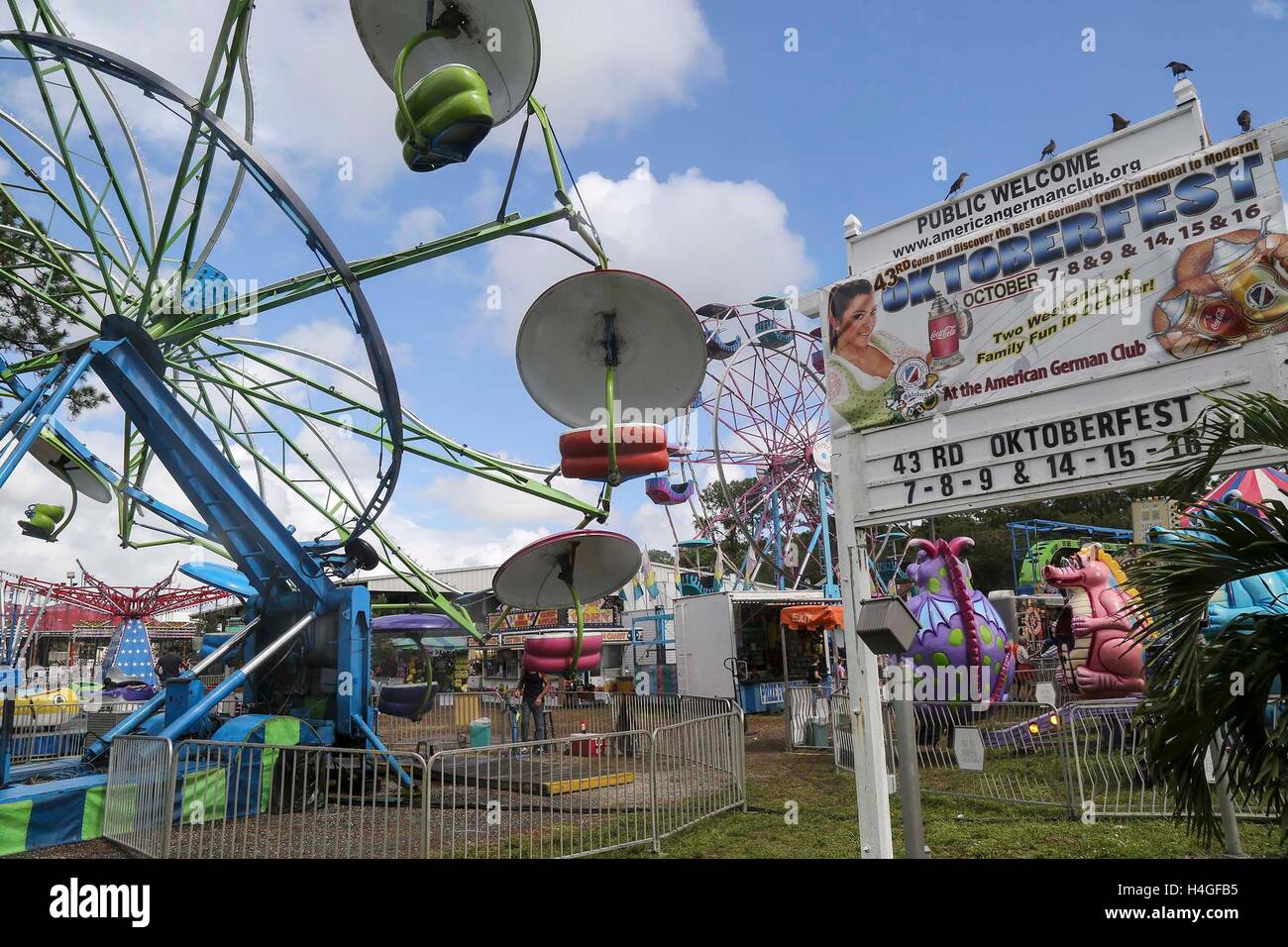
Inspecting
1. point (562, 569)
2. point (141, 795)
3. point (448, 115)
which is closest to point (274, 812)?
point (141, 795)

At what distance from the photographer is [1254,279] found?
5.10 meters

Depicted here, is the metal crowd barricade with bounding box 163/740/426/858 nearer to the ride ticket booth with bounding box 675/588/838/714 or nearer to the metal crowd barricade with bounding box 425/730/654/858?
the metal crowd barricade with bounding box 425/730/654/858

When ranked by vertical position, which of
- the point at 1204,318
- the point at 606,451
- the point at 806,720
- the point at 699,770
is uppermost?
the point at 1204,318

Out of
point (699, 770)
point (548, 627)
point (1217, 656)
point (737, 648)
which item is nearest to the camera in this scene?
point (1217, 656)

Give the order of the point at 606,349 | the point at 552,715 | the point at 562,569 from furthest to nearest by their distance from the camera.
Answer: the point at 552,715 → the point at 562,569 → the point at 606,349

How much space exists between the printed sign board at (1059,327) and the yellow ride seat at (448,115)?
3977mm

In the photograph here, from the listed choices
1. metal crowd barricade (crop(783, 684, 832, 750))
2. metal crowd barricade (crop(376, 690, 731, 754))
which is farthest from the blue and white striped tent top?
metal crowd barricade (crop(783, 684, 832, 750))

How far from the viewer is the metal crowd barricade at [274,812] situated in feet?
24.1

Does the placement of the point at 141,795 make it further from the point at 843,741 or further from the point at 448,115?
the point at 843,741

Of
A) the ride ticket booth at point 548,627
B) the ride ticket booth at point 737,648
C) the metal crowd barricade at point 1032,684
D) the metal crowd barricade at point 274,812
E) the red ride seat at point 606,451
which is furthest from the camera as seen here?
the ride ticket booth at point 548,627

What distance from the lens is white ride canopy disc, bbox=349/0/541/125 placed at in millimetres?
5059

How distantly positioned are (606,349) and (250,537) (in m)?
7.84

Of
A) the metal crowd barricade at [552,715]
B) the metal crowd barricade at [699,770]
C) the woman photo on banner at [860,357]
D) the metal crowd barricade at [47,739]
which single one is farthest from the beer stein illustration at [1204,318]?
the metal crowd barricade at [47,739]

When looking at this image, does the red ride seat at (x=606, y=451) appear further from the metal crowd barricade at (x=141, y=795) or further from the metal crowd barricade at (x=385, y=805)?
the metal crowd barricade at (x=141, y=795)
